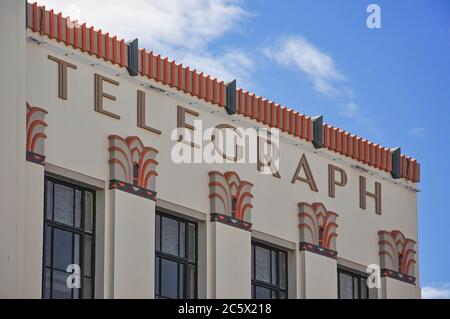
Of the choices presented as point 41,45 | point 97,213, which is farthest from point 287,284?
point 41,45

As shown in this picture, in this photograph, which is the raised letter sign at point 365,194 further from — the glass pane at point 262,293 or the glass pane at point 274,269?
the glass pane at point 262,293

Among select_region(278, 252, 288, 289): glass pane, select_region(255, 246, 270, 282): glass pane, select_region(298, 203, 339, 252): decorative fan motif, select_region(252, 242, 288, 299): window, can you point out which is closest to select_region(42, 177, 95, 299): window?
select_region(252, 242, 288, 299): window

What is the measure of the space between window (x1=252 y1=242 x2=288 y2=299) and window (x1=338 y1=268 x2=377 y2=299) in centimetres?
163

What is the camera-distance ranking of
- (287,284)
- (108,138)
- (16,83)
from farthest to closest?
(287,284) → (108,138) → (16,83)

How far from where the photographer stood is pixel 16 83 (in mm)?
30844

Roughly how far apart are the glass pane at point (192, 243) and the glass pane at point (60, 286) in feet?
9.90

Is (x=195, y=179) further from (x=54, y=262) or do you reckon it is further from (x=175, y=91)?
(x=54, y=262)

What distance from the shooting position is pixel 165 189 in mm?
33969

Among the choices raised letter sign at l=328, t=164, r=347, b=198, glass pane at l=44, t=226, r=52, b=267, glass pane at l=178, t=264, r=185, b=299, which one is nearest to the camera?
glass pane at l=44, t=226, r=52, b=267

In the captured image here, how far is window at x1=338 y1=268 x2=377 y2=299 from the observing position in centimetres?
3747

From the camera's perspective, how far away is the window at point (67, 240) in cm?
3183

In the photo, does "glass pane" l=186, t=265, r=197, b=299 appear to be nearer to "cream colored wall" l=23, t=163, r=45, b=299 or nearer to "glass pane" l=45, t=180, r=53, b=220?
"glass pane" l=45, t=180, r=53, b=220

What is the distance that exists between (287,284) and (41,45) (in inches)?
282

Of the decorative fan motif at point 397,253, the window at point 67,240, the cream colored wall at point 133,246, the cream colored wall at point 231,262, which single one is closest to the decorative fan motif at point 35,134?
the window at point 67,240
